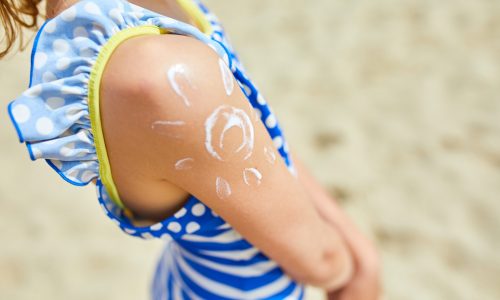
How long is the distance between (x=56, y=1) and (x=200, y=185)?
343 millimetres

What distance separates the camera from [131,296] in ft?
7.39

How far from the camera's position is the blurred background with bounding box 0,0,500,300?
2244 mm

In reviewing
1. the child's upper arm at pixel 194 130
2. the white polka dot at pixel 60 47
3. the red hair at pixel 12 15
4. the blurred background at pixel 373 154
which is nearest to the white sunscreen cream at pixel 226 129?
the child's upper arm at pixel 194 130

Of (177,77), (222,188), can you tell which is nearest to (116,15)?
(177,77)

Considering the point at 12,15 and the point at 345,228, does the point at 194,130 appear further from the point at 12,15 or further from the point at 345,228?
the point at 345,228

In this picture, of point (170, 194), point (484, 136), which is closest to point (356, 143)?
→ point (484, 136)

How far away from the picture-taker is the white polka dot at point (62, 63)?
2.37 ft

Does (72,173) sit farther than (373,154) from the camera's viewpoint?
No

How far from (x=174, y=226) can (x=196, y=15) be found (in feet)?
1.15

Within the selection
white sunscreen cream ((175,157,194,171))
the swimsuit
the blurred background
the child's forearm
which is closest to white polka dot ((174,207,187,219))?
the swimsuit

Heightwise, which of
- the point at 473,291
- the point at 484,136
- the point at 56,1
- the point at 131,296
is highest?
the point at 56,1

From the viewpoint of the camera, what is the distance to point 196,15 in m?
0.92

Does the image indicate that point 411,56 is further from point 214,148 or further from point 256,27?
point 214,148

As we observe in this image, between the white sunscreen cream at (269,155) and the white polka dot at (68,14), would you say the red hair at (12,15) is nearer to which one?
the white polka dot at (68,14)
